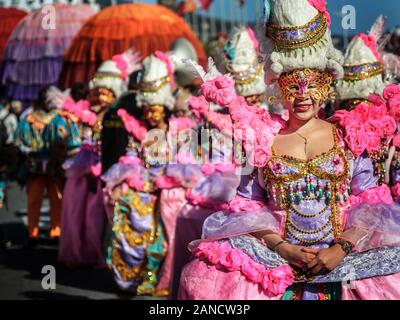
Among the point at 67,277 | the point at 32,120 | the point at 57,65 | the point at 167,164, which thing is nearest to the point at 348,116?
the point at 167,164

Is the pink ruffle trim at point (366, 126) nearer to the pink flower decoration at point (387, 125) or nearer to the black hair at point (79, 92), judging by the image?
the pink flower decoration at point (387, 125)

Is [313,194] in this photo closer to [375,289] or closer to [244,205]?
[244,205]

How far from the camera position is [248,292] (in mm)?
3432

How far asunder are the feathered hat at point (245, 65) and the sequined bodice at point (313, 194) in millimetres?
2845

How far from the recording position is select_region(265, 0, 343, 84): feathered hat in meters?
3.57

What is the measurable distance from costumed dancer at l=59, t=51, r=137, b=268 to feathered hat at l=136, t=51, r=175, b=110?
1559mm

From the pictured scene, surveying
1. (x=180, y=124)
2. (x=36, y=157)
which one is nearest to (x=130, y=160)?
(x=180, y=124)

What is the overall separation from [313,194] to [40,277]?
501 centimetres

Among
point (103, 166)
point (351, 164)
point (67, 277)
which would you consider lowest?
point (67, 277)

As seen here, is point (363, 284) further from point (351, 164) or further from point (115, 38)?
point (115, 38)

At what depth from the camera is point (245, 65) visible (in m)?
6.60

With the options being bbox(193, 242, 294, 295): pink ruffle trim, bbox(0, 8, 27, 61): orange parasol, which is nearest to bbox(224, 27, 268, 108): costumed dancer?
bbox(193, 242, 294, 295): pink ruffle trim
